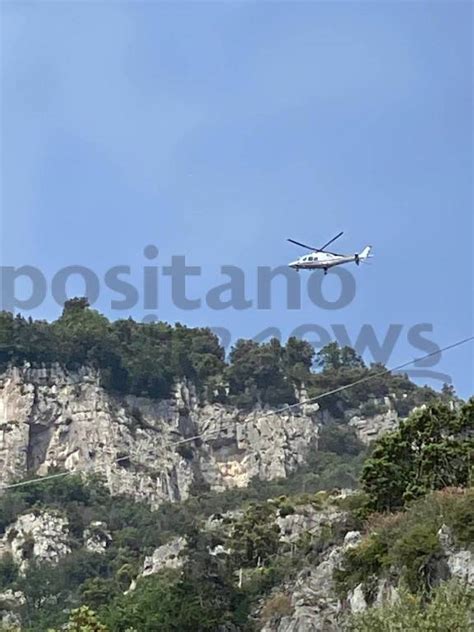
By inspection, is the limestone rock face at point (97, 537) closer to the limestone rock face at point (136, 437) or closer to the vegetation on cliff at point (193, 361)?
the limestone rock face at point (136, 437)

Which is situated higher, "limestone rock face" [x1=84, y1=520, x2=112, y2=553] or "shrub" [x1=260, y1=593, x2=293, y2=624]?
"limestone rock face" [x1=84, y1=520, x2=112, y2=553]

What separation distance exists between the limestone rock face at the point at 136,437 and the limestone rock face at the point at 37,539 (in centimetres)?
960

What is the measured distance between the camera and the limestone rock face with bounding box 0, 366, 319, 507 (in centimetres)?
10006

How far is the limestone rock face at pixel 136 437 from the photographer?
3939 inches

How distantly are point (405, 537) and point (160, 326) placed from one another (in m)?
80.3

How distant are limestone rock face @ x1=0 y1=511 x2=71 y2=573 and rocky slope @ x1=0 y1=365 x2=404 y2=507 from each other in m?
9.04

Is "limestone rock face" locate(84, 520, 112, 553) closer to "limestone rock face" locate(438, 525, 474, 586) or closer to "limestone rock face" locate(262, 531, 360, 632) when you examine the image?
"limestone rock face" locate(262, 531, 360, 632)

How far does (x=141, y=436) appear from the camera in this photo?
343ft

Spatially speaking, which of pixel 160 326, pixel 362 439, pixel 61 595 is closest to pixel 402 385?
pixel 362 439

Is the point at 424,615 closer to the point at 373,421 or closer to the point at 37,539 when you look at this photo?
the point at 37,539

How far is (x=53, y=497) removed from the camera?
92.8 metres

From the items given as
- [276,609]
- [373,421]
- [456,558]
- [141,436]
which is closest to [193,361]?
[141,436]

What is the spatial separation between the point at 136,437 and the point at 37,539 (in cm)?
2021

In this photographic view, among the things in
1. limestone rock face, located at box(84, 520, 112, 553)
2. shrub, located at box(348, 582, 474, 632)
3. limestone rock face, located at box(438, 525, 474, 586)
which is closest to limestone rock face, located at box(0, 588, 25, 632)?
limestone rock face, located at box(84, 520, 112, 553)
